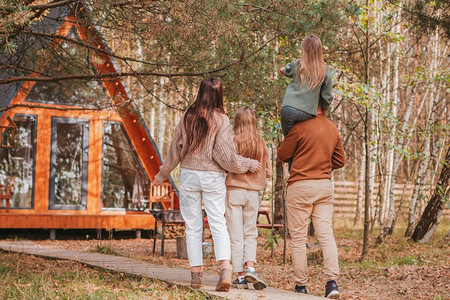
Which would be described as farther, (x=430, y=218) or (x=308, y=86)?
(x=430, y=218)

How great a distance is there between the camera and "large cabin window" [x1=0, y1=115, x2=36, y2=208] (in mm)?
11320

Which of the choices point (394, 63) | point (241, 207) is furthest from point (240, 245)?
point (394, 63)

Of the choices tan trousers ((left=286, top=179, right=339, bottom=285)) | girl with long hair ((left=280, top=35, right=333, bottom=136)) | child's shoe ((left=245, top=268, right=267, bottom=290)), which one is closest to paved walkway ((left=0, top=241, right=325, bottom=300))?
child's shoe ((left=245, top=268, right=267, bottom=290))

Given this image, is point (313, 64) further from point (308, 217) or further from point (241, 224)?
point (241, 224)

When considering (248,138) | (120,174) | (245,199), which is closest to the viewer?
(245,199)

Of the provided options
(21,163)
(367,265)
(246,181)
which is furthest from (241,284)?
(21,163)

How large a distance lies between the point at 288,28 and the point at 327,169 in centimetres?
289

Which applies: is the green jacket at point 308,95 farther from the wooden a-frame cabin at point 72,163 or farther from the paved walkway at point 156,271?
the wooden a-frame cabin at point 72,163

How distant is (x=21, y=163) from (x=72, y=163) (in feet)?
3.08

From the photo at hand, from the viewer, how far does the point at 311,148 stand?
4457 millimetres

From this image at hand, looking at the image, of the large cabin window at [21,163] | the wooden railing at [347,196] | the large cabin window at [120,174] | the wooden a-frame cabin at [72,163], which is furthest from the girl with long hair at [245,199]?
the wooden railing at [347,196]

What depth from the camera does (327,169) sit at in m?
4.51

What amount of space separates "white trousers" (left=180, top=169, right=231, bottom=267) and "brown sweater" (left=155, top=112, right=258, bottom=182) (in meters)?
0.06

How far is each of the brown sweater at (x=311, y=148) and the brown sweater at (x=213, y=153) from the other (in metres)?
0.41
